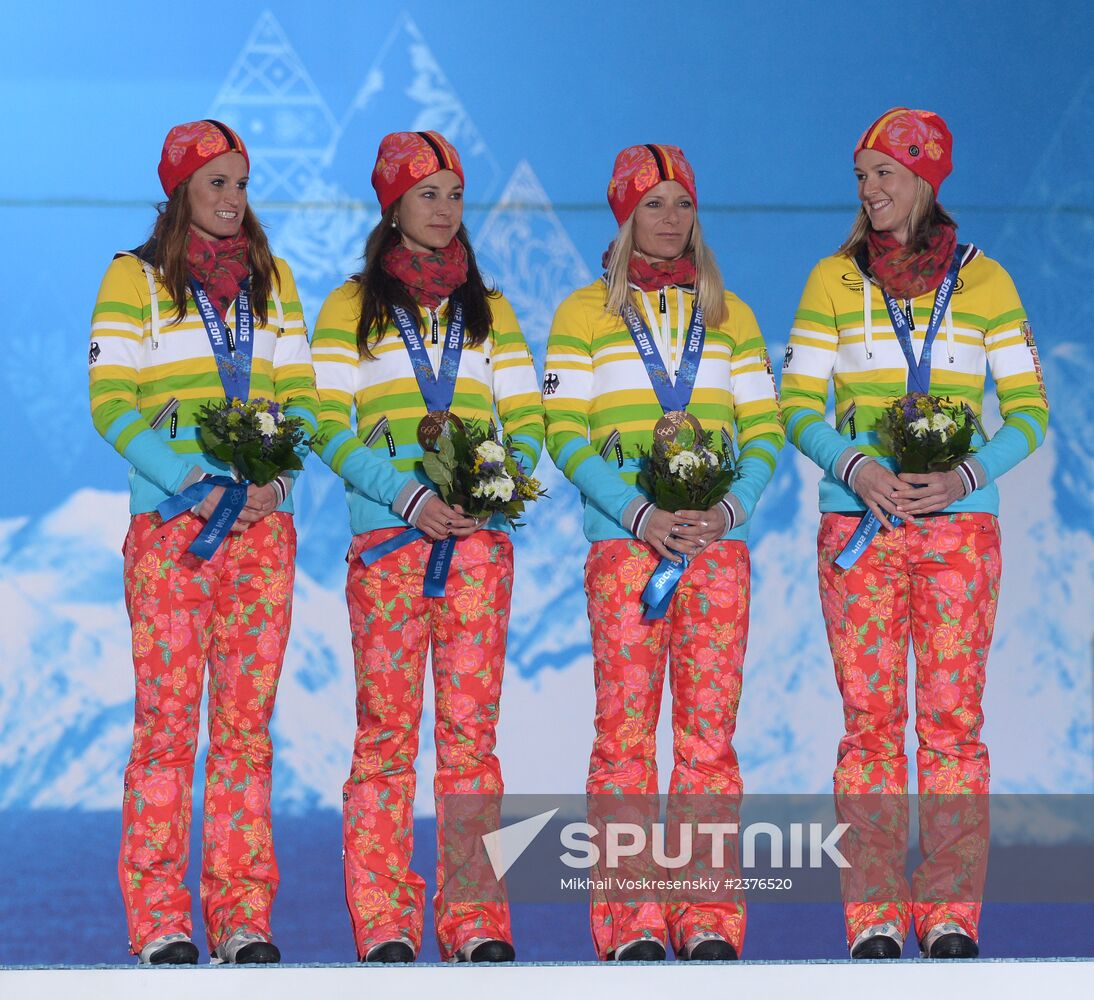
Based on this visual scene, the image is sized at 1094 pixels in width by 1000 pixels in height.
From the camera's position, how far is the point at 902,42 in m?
5.83

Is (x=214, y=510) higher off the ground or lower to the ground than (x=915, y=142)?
lower

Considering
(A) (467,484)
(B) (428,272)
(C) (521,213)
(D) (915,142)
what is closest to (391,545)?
(A) (467,484)

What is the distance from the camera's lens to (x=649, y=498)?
3.93 meters

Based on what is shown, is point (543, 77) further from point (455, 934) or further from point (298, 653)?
point (455, 934)

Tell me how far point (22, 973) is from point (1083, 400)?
3898mm

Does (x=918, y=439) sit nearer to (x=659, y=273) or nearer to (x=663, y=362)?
(x=663, y=362)

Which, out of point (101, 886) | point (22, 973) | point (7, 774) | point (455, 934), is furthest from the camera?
point (7, 774)

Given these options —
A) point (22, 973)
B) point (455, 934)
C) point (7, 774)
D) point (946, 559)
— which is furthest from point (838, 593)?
point (7, 774)

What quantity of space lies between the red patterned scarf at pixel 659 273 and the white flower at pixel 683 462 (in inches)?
19.2

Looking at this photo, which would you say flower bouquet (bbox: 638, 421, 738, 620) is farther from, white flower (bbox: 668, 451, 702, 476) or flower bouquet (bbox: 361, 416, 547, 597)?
flower bouquet (bbox: 361, 416, 547, 597)

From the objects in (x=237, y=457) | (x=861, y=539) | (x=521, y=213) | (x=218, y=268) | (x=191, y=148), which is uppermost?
(x=521, y=213)

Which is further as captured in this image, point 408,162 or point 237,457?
point 408,162

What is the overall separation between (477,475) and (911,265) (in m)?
1.08

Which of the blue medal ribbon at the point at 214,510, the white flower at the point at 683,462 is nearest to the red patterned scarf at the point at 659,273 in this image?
the white flower at the point at 683,462
